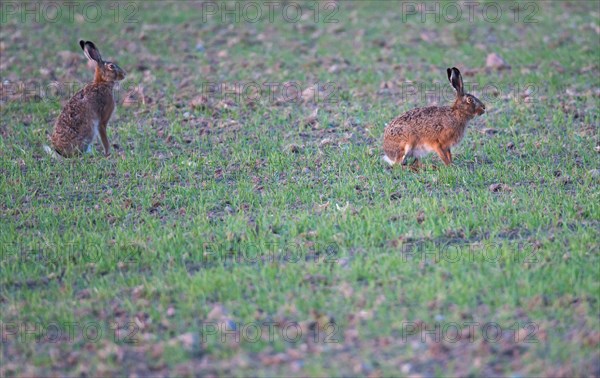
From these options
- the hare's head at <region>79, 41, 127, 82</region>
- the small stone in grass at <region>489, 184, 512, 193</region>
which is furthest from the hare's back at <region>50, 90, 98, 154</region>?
the small stone in grass at <region>489, 184, 512, 193</region>

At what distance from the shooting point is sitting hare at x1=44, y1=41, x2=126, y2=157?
31.2ft

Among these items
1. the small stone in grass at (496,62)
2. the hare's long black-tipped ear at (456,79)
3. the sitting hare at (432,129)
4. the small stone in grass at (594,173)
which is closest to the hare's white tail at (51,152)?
the sitting hare at (432,129)

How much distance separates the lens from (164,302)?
6066 millimetres

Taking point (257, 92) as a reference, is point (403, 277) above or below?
below

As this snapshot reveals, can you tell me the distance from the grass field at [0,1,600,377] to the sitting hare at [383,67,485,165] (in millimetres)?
200

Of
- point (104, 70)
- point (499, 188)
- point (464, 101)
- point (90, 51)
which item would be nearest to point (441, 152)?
point (464, 101)

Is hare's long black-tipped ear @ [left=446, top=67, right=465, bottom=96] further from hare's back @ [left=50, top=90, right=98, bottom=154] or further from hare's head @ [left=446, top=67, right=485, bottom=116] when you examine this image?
hare's back @ [left=50, top=90, right=98, bottom=154]

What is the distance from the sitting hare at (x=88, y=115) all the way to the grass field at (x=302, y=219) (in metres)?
0.19

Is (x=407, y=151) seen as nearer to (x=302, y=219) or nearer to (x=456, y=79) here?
(x=456, y=79)

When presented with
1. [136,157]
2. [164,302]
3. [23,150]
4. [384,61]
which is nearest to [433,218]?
[164,302]

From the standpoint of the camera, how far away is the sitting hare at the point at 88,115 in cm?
950

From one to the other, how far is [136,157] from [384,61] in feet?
17.3

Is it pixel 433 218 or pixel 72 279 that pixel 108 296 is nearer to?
pixel 72 279

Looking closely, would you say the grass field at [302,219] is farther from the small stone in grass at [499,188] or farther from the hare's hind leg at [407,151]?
the hare's hind leg at [407,151]
